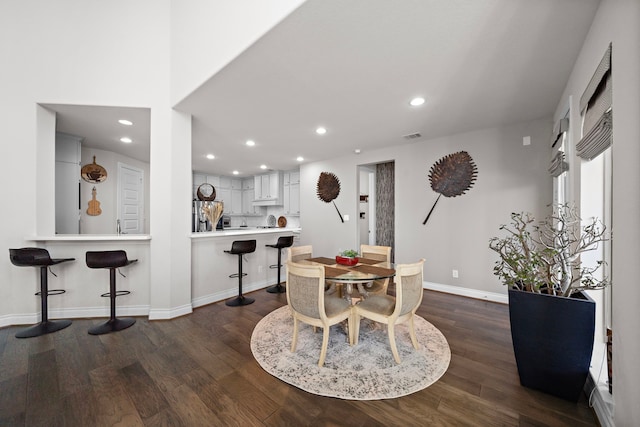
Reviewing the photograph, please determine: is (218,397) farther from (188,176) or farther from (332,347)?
(188,176)

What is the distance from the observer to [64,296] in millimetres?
2885

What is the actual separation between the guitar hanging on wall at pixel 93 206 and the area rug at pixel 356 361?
400 cm

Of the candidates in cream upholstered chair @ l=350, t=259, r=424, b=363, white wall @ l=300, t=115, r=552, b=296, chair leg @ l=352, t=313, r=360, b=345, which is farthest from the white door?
cream upholstered chair @ l=350, t=259, r=424, b=363

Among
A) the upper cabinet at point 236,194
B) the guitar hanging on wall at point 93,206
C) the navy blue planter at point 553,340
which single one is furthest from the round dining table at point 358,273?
the upper cabinet at point 236,194

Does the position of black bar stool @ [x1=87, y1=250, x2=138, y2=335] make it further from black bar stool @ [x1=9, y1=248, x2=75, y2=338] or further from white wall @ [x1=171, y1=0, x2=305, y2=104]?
white wall @ [x1=171, y1=0, x2=305, y2=104]

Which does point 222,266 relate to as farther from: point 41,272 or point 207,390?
point 207,390

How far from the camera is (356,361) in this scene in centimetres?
201

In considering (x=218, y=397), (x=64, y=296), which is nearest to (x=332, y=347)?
(x=218, y=397)

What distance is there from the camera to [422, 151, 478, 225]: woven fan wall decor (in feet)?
12.0

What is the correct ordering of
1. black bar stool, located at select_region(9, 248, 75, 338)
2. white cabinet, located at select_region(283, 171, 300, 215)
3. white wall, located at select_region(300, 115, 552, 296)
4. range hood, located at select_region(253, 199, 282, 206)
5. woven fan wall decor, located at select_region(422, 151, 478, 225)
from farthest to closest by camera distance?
range hood, located at select_region(253, 199, 282, 206), white cabinet, located at select_region(283, 171, 300, 215), woven fan wall decor, located at select_region(422, 151, 478, 225), white wall, located at select_region(300, 115, 552, 296), black bar stool, located at select_region(9, 248, 75, 338)

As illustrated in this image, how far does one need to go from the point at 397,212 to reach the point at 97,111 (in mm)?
4591

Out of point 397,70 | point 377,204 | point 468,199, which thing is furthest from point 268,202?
point 397,70

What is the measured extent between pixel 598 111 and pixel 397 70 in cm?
136

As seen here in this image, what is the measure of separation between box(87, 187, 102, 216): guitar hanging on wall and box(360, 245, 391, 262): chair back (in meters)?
4.83
